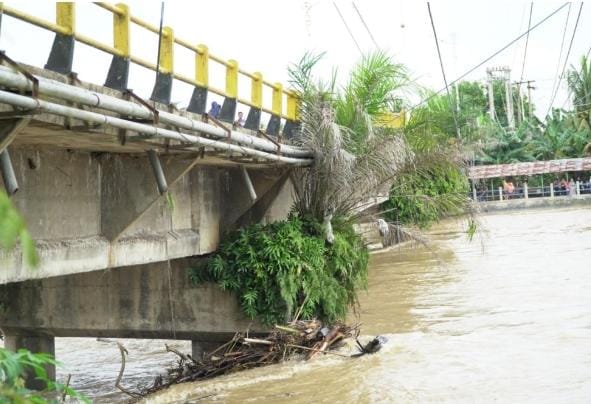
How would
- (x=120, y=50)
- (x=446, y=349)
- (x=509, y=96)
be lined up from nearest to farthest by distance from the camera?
(x=120, y=50) < (x=446, y=349) < (x=509, y=96)

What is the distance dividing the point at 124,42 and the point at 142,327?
5.28 m

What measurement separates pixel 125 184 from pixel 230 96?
8.55ft

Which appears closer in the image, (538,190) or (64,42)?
(64,42)

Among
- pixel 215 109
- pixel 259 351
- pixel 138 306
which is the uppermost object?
pixel 215 109

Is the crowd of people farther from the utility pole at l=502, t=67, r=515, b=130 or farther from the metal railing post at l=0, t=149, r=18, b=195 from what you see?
the metal railing post at l=0, t=149, r=18, b=195

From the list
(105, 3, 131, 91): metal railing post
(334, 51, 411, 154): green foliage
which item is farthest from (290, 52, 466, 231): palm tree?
(105, 3, 131, 91): metal railing post

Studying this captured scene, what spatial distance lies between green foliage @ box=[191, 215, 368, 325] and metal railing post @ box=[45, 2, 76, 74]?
5.24 meters

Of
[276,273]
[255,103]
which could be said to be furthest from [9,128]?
[255,103]

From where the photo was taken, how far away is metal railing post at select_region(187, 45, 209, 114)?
1108 cm

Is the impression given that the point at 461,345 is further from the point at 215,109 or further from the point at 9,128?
the point at 9,128

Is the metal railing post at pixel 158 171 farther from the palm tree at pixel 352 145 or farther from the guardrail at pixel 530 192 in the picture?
the guardrail at pixel 530 192

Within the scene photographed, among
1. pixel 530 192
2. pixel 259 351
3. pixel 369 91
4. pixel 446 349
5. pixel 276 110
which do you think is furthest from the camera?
pixel 530 192

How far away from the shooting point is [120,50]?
8.88 m

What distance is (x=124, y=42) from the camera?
889 centimetres
